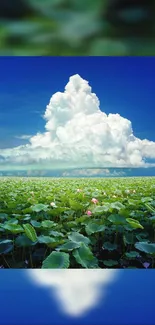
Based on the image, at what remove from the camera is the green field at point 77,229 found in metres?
2.80

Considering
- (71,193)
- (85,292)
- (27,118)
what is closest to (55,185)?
(71,193)

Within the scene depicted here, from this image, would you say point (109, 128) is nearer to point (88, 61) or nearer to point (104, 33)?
point (88, 61)

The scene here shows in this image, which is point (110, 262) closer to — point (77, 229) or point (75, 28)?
point (77, 229)

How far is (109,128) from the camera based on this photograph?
13.5 feet

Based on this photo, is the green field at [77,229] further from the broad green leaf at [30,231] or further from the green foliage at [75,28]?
the green foliage at [75,28]

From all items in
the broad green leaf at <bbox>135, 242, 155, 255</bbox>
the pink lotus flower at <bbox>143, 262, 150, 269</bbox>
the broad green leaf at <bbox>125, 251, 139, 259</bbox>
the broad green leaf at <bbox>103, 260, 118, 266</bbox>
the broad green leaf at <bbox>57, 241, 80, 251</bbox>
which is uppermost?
the broad green leaf at <bbox>57, 241, 80, 251</bbox>

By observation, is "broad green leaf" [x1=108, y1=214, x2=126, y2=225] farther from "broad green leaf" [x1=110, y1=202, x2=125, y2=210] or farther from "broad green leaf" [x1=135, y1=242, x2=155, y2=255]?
"broad green leaf" [x1=135, y1=242, x2=155, y2=255]

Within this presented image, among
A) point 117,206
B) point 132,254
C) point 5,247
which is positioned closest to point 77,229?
point 117,206

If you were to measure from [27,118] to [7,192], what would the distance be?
800 mm

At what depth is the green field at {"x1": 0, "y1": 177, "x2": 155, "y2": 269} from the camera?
9.20 ft

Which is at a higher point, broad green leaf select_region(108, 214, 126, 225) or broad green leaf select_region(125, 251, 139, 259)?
broad green leaf select_region(108, 214, 126, 225)

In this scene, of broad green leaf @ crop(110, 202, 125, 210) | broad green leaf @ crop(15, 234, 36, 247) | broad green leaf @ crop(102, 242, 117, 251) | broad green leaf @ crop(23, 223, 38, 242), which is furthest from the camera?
broad green leaf @ crop(110, 202, 125, 210)

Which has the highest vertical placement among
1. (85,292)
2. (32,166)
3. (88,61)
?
(88,61)

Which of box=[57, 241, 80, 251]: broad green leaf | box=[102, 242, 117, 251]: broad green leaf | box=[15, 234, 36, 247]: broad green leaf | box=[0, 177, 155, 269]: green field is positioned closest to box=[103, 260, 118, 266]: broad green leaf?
box=[0, 177, 155, 269]: green field
